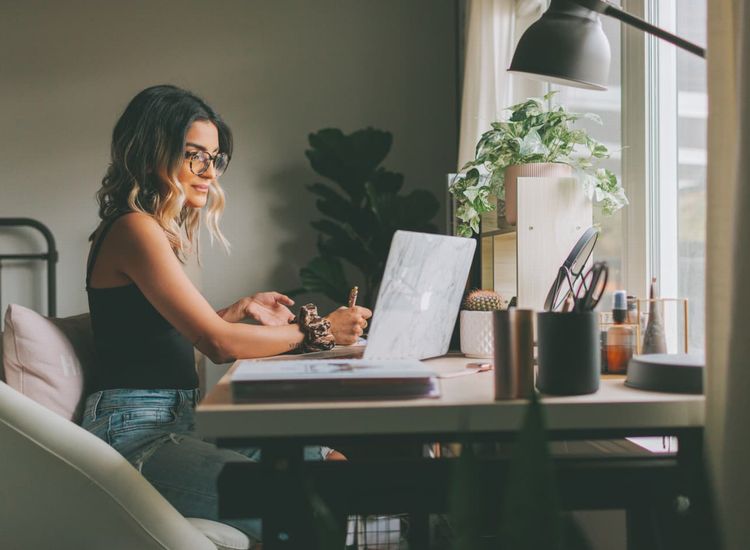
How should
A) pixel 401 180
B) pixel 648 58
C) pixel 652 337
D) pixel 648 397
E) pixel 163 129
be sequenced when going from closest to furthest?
pixel 648 397 → pixel 652 337 → pixel 163 129 → pixel 648 58 → pixel 401 180

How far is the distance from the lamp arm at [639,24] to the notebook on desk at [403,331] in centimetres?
44

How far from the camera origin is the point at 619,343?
1.10 meters

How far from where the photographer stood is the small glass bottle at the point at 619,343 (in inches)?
43.2

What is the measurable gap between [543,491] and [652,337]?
0.64 metres

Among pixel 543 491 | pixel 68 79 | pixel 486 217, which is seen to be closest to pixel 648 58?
pixel 486 217

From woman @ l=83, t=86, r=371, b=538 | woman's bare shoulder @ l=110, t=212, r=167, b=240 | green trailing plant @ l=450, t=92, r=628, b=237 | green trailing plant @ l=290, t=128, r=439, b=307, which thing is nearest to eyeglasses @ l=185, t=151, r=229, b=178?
woman @ l=83, t=86, r=371, b=538

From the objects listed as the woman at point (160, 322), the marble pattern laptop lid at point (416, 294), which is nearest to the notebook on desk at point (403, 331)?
the marble pattern laptop lid at point (416, 294)

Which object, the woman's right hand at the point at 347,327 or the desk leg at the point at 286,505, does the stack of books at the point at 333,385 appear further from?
the woman's right hand at the point at 347,327

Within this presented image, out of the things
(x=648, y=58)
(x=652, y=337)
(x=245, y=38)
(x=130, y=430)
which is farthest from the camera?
(x=245, y=38)

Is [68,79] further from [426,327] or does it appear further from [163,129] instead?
[426,327]

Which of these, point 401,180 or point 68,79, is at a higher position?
point 68,79

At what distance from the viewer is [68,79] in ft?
10.9

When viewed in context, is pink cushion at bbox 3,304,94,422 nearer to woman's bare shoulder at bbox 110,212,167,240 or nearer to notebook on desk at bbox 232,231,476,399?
woman's bare shoulder at bbox 110,212,167,240

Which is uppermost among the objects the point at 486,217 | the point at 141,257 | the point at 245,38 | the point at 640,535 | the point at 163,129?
the point at 245,38
